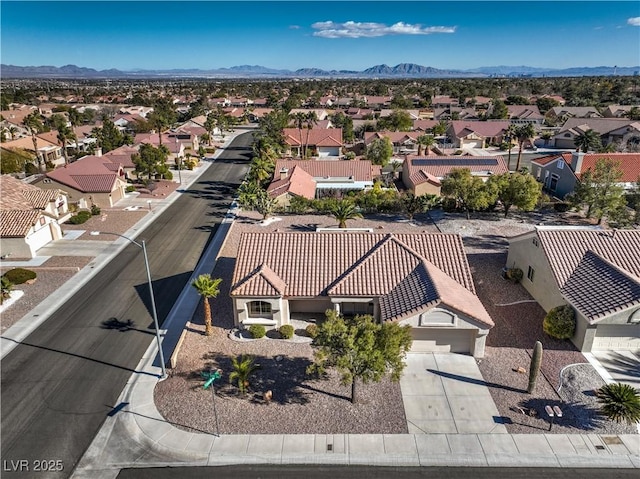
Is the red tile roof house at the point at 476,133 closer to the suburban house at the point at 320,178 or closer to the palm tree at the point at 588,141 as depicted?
the palm tree at the point at 588,141

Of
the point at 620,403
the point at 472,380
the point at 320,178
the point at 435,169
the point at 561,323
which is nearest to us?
the point at 620,403

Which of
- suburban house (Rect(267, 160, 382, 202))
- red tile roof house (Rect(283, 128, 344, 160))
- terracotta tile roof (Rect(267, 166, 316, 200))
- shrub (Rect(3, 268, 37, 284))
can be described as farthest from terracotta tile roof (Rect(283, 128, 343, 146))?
shrub (Rect(3, 268, 37, 284))

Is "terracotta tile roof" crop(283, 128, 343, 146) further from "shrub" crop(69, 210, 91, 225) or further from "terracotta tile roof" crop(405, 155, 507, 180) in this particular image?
"shrub" crop(69, 210, 91, 225)

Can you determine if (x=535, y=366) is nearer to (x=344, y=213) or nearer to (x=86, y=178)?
(x=344, y=213)

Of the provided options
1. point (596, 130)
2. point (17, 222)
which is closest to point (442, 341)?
point (17, 222)

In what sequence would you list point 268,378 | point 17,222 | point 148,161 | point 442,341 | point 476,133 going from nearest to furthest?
point 268,378 → point 442,341 → point 17,222 → point 148,161 → point 476,133

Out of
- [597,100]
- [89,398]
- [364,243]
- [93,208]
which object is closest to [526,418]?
[364,243]

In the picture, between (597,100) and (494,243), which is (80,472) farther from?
(597,100)
